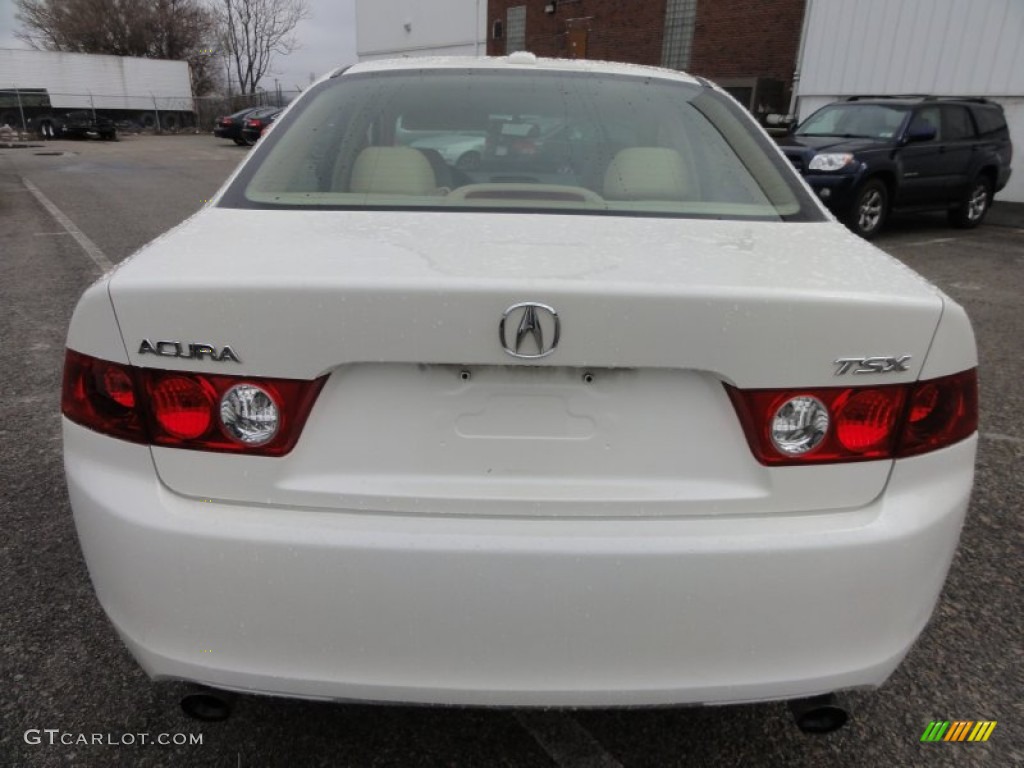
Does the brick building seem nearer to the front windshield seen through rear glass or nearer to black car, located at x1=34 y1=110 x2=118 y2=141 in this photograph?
the front windshield seen through rear glass

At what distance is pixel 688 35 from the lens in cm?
2461

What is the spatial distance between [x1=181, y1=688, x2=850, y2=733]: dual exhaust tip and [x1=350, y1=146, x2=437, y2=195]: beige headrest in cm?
122

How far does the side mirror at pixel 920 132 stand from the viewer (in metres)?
9.59

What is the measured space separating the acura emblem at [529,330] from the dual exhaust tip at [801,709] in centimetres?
86

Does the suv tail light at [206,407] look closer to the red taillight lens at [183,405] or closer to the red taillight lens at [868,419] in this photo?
the red taillight lens at [183,405]

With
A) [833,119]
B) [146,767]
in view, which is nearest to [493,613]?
[146,767]

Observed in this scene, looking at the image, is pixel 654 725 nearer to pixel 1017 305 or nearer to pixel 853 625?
pixel 853 625

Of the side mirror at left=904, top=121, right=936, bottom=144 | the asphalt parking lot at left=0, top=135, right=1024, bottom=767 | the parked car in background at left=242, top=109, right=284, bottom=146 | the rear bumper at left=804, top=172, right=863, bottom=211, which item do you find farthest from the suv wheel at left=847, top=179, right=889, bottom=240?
the parked car in background at left=242, top=109, right=284, bottom=146

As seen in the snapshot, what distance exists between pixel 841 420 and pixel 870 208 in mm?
9293

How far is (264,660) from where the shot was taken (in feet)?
4.58

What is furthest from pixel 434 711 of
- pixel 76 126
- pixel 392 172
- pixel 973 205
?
pixel 76 126

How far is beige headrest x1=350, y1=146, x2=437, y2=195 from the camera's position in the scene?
2.00 metres

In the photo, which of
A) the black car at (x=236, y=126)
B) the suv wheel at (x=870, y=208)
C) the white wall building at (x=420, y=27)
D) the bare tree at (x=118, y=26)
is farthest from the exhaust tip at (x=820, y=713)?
the bare tree at (x=118, y=26)

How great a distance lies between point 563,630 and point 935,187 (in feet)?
35.9
